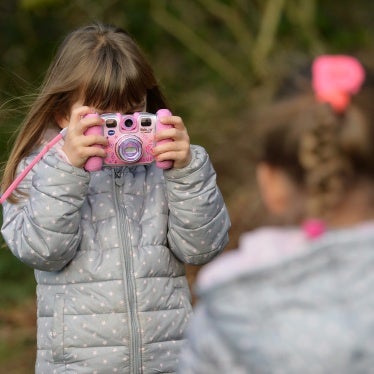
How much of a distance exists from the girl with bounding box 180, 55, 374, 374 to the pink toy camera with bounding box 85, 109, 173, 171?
2.52ft

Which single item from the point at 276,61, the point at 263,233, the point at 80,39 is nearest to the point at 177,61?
the point at 276,61

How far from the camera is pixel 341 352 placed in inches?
66.4

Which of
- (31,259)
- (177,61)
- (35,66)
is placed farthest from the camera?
(177,61)

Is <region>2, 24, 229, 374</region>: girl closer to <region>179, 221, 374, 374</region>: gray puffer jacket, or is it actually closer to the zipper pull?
the zipper pull

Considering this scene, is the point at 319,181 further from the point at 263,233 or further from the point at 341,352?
the point at 341,352

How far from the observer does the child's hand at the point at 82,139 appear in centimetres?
258

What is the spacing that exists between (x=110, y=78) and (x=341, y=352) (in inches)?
51.5

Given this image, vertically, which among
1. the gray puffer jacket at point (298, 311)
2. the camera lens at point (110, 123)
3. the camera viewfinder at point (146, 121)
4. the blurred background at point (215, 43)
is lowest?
the gray puffer jacket at point (298, 311)

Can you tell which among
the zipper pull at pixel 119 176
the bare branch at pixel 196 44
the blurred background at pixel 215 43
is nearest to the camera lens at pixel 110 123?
the zipper pull at pixel 119 176

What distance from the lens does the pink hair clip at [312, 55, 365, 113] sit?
184 centimetres

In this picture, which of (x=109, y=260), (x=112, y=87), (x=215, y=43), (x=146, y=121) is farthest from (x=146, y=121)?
(x=215, y=43)

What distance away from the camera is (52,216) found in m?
2.60

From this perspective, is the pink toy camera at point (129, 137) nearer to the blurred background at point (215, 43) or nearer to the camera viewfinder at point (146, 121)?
the camera viewfinder at point (146, 121)

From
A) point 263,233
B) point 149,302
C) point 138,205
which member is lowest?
point 263,233
